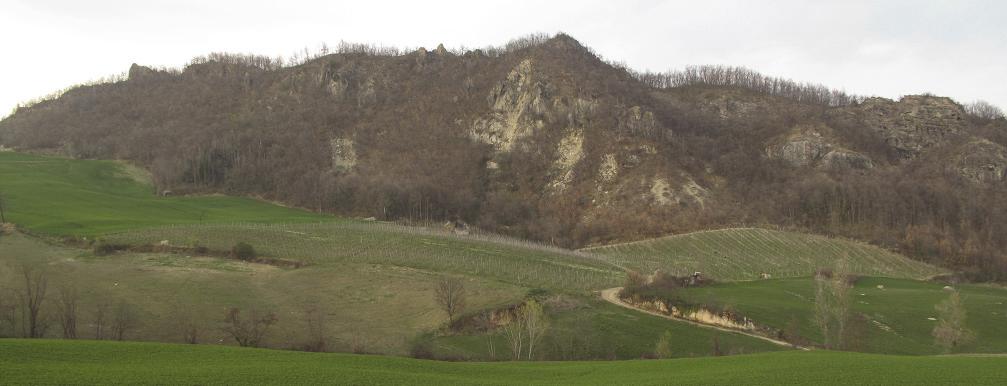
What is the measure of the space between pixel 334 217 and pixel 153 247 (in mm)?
66030

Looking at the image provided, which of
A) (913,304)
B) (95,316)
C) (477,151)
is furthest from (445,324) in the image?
(477,151)

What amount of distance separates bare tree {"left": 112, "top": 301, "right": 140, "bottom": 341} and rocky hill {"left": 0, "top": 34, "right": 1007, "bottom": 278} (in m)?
85.5

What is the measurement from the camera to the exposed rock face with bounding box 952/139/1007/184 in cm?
14525

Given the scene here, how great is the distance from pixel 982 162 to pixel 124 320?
17693cm

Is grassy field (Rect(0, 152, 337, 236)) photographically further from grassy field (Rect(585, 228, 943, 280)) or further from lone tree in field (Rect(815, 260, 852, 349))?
lone tree in field (Rect(815, 260, 852, 349))

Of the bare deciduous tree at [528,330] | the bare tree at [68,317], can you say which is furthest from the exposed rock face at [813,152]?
the bare tree at [68,317]

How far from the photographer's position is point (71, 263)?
6109 cm

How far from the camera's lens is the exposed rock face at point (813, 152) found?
151 meters

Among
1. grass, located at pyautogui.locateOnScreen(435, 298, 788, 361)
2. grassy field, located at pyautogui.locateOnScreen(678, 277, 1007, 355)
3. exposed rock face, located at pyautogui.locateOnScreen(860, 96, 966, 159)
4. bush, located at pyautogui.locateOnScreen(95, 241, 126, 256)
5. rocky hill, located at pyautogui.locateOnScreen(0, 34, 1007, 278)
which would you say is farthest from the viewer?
exposed rock face, located at pyautogui.locateOnScreen(860, 96, 966, 159)

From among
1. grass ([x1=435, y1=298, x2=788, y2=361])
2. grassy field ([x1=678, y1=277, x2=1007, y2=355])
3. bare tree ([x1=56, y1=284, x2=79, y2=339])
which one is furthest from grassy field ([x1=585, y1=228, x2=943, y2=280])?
bare tree ([x1=56, y1=284, x2=79, y2=339])

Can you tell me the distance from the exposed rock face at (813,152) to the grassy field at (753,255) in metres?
50.8

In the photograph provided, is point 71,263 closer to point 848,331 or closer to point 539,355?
point 539,355

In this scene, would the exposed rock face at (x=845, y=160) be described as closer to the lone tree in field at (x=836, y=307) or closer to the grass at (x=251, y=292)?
the lone tree in field at (x=836, y=307)

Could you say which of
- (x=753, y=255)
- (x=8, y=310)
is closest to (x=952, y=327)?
(x=753, y=255)
